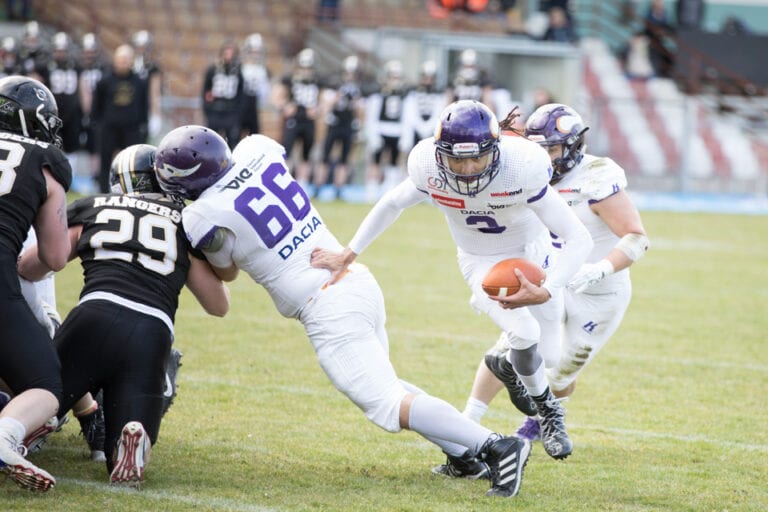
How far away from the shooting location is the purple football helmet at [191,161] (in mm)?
4270

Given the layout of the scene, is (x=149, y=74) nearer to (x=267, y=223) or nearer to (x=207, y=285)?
(x=207, y=285)

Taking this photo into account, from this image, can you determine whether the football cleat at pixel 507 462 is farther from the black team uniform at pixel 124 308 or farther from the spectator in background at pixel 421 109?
the spectator in background at pixel 421 109

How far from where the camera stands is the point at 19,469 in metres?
3.79

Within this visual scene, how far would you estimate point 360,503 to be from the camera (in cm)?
410

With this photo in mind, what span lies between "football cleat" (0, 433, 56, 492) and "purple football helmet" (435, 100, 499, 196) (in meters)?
1.79

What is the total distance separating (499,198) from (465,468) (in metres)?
1.05

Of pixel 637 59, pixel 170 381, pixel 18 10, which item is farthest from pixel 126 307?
pixel 637 59

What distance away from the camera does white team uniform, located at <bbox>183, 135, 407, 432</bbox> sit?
13.9ft

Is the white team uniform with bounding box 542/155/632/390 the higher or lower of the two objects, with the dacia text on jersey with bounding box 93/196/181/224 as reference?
lower

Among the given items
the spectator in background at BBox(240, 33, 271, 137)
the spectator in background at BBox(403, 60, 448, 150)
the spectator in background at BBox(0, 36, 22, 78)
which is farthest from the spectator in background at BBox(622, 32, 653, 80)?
the spectator in background at BBox(0, 36, 22, 78)

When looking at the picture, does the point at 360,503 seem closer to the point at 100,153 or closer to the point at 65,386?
the point at 65,386

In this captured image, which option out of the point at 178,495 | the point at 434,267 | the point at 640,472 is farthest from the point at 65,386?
the point at 434,267

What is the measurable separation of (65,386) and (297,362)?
2.49 metres

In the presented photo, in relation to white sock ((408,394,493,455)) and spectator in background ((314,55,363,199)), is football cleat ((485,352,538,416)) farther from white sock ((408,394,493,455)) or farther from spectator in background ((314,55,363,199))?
spectator in background ((314,55,363,199))
